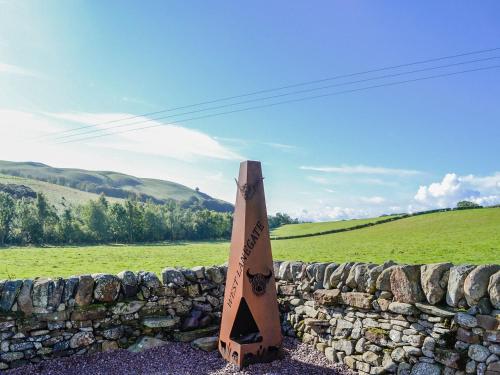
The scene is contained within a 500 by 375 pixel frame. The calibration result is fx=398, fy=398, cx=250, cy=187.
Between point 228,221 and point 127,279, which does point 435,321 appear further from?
point 228,221

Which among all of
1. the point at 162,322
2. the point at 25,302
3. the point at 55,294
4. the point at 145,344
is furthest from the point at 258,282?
the point at 25,302

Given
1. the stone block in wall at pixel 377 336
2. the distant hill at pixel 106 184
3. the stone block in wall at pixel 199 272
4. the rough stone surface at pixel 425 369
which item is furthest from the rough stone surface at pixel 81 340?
the distant hill at pixel 106 184

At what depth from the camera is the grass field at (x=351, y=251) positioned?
1858 centimetres

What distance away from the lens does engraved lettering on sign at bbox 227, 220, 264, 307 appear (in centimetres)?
707

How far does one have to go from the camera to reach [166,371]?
21.7ft

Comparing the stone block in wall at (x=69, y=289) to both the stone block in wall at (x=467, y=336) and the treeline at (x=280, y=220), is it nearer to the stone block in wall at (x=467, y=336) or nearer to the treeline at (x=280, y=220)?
the stone block in wall at (x=467, y=336)

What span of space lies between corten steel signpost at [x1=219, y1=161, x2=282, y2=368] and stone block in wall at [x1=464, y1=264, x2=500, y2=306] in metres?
3.25

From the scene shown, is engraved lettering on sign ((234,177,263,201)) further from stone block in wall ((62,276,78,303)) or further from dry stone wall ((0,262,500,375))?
stone block in wall ((62,276,78,303))

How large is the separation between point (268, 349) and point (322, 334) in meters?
1.08

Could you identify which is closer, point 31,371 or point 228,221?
point 31,371

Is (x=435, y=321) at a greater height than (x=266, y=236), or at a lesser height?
lesser

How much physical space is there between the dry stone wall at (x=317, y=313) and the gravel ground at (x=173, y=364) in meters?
0.19

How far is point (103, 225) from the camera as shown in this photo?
5638 cm

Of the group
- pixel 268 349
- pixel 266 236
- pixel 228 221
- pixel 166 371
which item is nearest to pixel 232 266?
pixel 266 236
